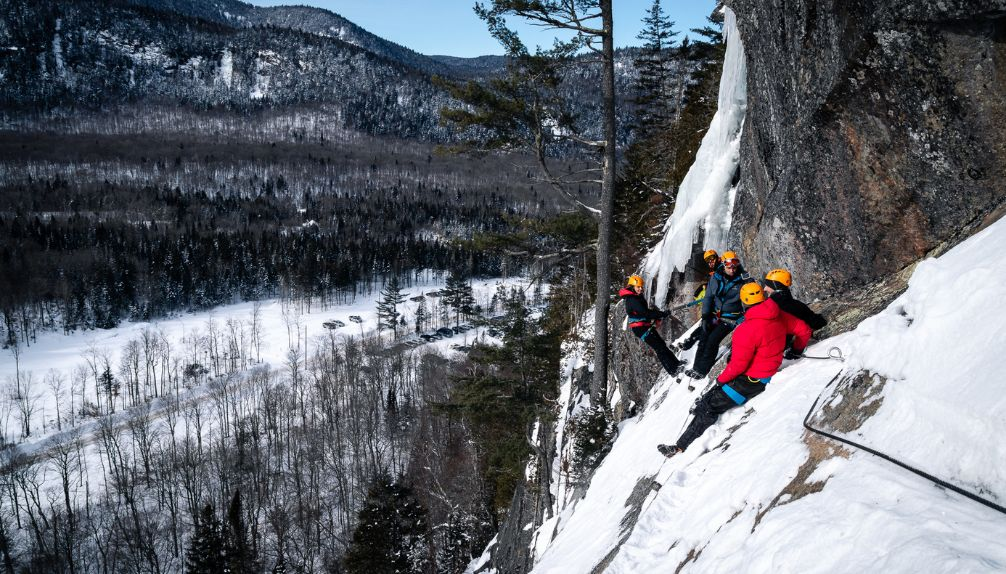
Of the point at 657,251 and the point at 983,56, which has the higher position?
the point at 983,56

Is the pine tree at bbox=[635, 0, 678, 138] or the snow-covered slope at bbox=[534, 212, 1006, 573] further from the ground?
the pine tree at bbox=[635, 0, 678, 138]

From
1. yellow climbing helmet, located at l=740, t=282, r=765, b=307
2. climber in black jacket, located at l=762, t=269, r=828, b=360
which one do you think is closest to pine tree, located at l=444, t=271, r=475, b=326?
climber in black jacket, located at l=762, t=269, r=828, b=360

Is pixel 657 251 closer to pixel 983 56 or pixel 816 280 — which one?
pixel 816 280

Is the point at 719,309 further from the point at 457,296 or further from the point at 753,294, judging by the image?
the point at 457,296

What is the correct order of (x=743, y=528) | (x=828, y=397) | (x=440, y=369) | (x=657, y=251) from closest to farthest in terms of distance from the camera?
(x=743, y=528), (x=828, y=397), (x=657, y=251), (x=440, y=369)

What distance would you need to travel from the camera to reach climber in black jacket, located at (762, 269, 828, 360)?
5.50m

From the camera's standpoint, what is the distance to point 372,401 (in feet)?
148

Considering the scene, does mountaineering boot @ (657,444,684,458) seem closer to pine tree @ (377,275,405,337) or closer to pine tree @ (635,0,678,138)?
pine tree @ (635,0,678,138)

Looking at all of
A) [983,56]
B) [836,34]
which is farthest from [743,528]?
[836,34]

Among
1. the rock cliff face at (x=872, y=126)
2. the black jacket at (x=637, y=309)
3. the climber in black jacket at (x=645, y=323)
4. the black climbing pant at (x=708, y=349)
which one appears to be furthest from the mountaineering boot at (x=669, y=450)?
the rock cliff face at (x=872, y=126)

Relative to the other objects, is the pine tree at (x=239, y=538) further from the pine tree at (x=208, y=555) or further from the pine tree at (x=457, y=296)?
the pine tree at (x=457, y=296)

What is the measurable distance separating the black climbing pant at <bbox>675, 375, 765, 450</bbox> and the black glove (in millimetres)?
615

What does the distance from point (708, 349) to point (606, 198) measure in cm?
398

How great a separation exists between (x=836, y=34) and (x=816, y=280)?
9.99 feet
